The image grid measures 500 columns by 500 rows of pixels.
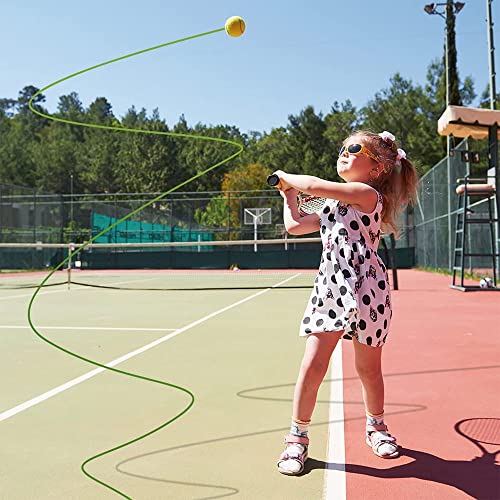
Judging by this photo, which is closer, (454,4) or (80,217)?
(454,4)

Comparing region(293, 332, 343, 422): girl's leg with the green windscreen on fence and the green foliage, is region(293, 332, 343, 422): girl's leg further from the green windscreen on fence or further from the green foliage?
the green foliage

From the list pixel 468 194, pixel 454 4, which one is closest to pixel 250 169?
pixel 454 4

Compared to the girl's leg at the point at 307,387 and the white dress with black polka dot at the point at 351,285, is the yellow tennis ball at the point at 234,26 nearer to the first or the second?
the white dress with black polka dot at the point at 351,285

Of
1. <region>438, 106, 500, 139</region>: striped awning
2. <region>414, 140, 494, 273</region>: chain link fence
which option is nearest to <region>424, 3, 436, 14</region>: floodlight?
<region>414, 140, 494, 273</region>: chain link fence

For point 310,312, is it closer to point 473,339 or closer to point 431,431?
point 431,431

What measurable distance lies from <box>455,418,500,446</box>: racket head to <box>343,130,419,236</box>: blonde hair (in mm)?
1043

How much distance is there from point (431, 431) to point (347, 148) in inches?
55.6

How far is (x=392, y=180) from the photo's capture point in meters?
2.79

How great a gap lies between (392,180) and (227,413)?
1.51 metres

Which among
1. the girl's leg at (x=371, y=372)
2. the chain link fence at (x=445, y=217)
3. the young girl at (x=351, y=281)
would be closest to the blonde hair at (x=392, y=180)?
the young girl at (x=351, y=281)

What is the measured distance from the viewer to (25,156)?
7494cm

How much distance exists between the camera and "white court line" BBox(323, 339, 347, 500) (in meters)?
2.26

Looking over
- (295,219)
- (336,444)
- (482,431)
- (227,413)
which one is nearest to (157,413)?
(227,413)

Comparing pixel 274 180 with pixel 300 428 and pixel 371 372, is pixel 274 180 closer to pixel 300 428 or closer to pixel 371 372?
pixel 371 372
